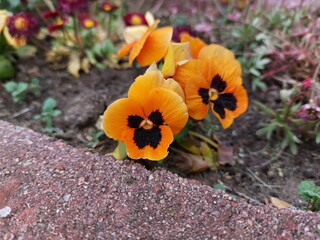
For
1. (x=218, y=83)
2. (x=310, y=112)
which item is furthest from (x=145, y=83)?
(x=310, y=112)

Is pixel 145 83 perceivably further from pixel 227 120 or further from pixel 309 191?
pixel 309 191

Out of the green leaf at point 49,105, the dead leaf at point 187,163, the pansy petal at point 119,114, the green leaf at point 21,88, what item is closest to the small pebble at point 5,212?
the pansy petal at point 119,114

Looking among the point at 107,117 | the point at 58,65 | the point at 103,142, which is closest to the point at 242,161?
the point at 103,142

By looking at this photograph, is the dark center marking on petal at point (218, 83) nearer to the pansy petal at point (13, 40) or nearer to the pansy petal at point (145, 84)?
the pansy petal at point (145, 84)

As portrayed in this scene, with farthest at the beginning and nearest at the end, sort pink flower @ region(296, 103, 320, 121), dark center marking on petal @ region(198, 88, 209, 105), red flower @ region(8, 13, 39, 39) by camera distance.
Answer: red flower @ region(8, 13, 39, 39) < pink flower @ region(296, 103, 320, 121) < dark center marking on petal @ region(198, 88, 209, 105)

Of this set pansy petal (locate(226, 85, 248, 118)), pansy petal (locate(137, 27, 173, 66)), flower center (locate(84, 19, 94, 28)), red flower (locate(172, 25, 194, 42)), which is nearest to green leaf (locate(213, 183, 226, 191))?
pansy petal (locate(226, 85, 248, 118))

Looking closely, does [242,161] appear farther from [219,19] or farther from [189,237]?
[219,19]

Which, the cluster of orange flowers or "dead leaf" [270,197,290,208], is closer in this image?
the cluster of orange flowers

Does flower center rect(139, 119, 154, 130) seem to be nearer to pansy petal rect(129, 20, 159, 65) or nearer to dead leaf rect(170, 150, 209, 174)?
dead leaf rect(170, 150, 209, 174)
